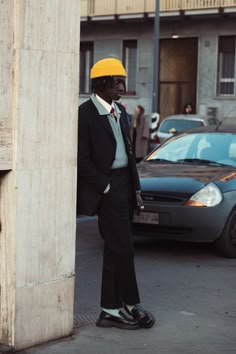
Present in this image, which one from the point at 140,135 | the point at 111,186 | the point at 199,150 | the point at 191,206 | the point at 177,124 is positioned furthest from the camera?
the point at 177,124

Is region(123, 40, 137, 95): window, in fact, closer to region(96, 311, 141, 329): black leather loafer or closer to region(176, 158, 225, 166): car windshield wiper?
region(176, 158, 225, 166): car windshield wiper

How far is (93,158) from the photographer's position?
17.7 feet

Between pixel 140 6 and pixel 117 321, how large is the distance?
99.8 ft

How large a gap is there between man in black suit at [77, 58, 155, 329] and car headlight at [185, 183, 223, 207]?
288cm

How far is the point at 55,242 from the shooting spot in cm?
501

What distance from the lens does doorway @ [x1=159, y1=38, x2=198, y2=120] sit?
34.1 metres

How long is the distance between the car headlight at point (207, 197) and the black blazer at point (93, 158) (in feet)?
10.5

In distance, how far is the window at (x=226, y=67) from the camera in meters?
32.7

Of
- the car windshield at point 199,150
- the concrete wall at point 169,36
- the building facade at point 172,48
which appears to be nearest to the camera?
the car windshield at point 199,150

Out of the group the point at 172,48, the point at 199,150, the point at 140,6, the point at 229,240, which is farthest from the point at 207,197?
the point at 140,6

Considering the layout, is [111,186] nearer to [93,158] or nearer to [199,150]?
[93,158]

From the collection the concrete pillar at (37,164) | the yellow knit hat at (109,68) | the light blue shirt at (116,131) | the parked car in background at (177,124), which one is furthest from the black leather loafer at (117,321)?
the parked car in background at (177,124)

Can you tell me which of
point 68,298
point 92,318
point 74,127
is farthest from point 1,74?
point 92,318

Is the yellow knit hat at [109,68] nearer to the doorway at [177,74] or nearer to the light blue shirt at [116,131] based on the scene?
the light blue shirt at [116,131]
